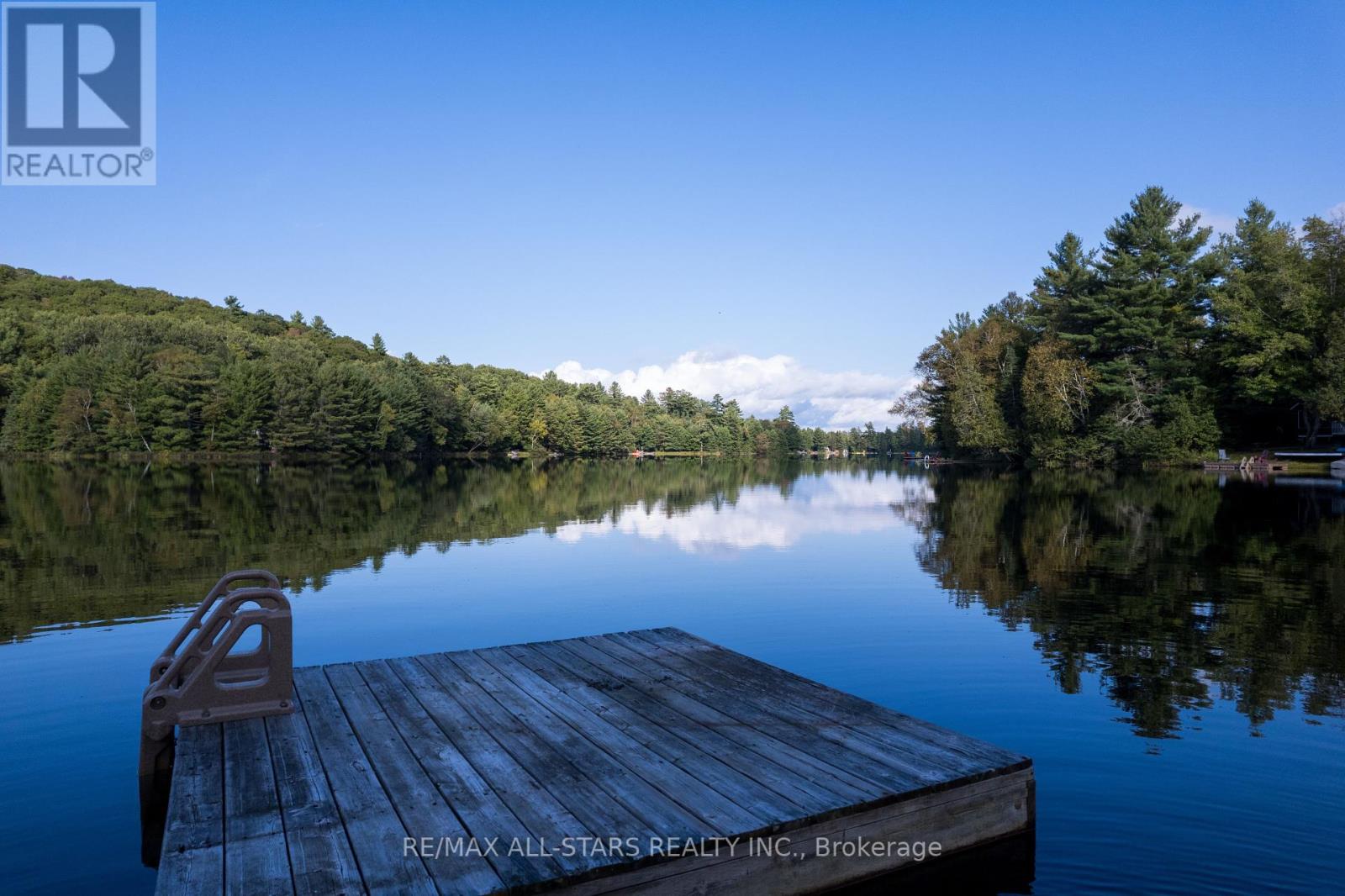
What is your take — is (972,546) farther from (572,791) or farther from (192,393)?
(192,393)

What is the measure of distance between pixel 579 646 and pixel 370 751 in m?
2.49

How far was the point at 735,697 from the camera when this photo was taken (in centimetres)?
508

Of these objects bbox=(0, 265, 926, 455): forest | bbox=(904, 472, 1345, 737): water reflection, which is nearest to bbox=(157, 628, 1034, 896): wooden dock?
bbox=(904, 472, 1345, 737): water reflection

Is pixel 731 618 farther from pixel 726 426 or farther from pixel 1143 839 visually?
pixel 726 426

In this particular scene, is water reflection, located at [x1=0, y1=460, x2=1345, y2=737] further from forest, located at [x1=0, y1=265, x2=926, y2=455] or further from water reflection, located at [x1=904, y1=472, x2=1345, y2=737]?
forest, located at [x1=0, y1=265, x2=926, y2=455]

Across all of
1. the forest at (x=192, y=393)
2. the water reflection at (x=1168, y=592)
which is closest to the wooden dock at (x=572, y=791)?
the water reflection at (x=1168, y=592)

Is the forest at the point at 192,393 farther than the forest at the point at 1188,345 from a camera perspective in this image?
Yes

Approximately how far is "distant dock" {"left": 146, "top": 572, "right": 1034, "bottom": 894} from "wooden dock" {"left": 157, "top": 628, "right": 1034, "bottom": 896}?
1 centimetres

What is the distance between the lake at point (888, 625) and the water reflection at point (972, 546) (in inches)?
3.1

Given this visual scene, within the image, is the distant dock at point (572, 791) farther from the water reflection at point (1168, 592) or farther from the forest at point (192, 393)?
the forest at point (192, 393)

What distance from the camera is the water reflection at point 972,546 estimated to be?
299 inches

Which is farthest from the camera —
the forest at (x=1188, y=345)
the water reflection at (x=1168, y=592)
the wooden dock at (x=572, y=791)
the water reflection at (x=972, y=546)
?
the forest at (x=1188, y=345)

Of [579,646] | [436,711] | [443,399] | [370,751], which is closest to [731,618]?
[579,646]

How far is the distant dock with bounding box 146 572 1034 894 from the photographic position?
3010mm
